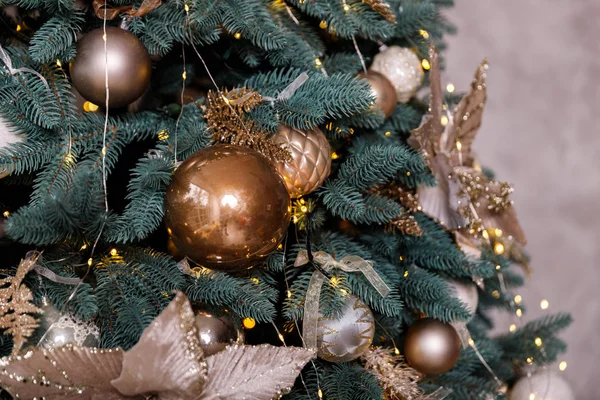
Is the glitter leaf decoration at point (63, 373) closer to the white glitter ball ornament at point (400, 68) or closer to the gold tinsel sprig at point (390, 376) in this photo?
the gold tinsel sprig at point (390, 376)

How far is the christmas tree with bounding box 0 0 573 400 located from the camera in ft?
1.62

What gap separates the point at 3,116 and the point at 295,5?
35 cm

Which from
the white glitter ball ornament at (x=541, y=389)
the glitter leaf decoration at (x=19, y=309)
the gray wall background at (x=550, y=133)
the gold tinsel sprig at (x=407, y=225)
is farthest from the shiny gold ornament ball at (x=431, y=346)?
the gray wall background at (x=550, y=133)

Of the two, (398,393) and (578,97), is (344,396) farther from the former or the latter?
(578,97)

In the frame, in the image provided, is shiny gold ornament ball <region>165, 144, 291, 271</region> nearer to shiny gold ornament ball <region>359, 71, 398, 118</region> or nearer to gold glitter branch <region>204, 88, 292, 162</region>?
gold glitter branch <region>204, 88, 292, 162</region>

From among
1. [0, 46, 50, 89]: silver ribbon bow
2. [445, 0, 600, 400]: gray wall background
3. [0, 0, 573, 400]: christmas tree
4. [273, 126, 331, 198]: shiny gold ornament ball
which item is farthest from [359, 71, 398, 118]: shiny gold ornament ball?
[445, 0, 600, 400]: gray wall background

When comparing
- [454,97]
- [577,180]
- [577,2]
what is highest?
[577,2]

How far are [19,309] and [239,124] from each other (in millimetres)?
262

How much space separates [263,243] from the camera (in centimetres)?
54

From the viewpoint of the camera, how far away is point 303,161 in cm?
60

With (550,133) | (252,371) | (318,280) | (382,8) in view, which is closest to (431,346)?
(318,280)

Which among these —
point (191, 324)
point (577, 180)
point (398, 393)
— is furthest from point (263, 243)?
point (577, 180)

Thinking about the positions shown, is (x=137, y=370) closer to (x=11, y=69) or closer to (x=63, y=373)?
(x=63, y=373)

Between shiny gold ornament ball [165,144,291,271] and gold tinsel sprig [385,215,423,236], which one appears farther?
gold tinsel sprig [385,215,423,236]
